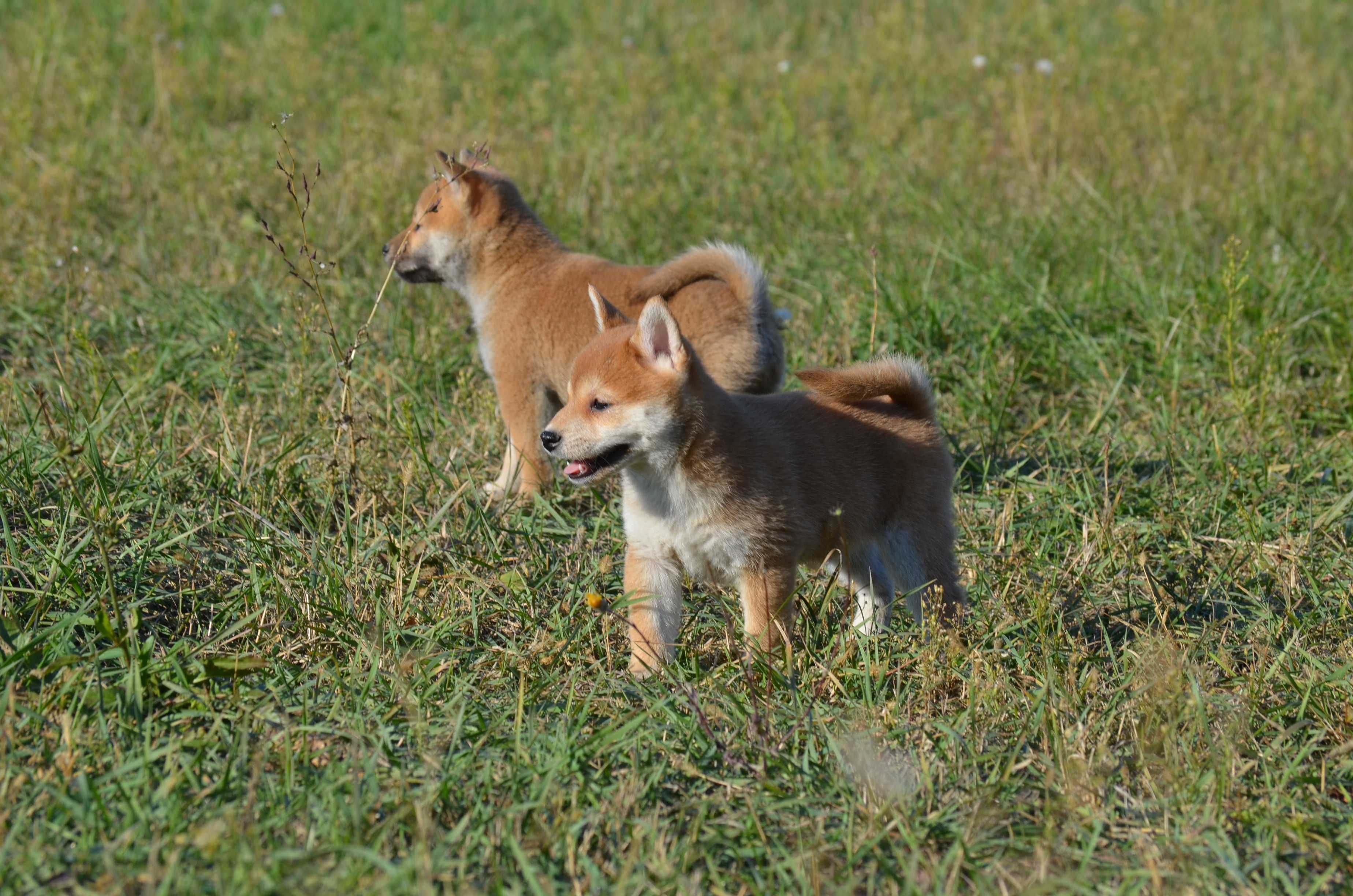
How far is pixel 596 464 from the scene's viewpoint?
3855mm

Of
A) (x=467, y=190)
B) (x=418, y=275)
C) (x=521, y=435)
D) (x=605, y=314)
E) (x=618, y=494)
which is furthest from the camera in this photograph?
(x=418, y=275)

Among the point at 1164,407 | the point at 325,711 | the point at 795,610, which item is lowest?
the point at 1164,407

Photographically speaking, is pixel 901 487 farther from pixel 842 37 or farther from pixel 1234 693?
pixel 842 37

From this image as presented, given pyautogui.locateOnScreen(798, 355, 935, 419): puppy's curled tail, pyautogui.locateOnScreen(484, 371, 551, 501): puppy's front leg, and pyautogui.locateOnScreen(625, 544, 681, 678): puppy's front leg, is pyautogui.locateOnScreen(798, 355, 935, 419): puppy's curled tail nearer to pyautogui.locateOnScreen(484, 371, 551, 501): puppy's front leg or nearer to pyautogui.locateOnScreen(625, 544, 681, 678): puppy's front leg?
pyautogui.locateOnScreen(625, 544, 681, 678): puppy's front leg

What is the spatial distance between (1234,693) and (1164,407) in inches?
84.6

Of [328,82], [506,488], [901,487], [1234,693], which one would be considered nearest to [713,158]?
[328,82]

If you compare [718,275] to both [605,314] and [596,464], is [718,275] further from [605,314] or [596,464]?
[596,464]

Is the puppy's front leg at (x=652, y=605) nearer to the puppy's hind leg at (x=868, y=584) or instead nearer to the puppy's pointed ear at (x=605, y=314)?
the puppy's hind leg at (x=868, y=584)

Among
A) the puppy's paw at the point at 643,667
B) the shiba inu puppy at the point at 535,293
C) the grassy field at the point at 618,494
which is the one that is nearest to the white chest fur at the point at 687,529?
the grassy field at the point at 618,494

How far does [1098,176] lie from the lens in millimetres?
7727

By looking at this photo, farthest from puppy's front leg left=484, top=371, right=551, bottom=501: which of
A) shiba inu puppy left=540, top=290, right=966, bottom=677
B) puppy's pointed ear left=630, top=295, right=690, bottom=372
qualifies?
puppy's pointed ear left=630, top=295, right=690, bottom=372

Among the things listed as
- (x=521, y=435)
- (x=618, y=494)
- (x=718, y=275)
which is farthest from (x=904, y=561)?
(x=521, y=435)

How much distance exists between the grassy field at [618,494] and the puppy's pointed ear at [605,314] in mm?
705

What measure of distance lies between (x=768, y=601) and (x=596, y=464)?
642 millimetres
